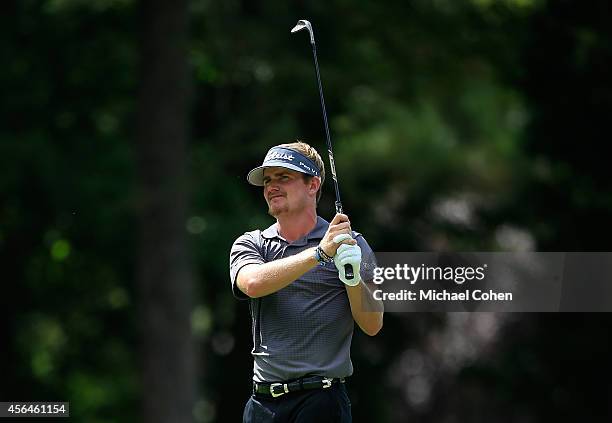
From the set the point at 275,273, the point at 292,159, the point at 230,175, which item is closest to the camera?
the point at 275,273

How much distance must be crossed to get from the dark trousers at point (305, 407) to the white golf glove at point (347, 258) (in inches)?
20.9

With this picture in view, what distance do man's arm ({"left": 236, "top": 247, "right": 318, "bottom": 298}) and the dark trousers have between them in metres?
0.44

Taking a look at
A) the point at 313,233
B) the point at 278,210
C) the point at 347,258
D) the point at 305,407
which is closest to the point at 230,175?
the point at 313,233

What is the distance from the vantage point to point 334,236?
16.5ft

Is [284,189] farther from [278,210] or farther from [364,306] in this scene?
[364,306]

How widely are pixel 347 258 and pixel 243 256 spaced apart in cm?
58

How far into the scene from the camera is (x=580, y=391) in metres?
19.3

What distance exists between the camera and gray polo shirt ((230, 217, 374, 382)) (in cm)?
530

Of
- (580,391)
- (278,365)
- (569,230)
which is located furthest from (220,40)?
(278,365)

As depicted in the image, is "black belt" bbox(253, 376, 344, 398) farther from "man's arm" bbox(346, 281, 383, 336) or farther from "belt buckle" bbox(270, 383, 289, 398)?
"man's arm" bbox(346, 281, 383, 336)

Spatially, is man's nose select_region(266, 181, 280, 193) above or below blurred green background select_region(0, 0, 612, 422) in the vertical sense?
below

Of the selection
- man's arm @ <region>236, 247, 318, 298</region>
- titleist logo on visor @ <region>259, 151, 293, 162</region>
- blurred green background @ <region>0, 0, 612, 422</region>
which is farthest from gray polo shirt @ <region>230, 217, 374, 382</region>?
blurred green background @ <region>0, 0, 612, 422</region>

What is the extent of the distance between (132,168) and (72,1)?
219cm

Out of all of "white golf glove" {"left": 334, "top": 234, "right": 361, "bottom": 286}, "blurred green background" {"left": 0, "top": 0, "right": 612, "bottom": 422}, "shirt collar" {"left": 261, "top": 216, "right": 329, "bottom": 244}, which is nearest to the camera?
"white golf glove" {"left": 334, "top": 234, "right": 361, "bottom": 286}
